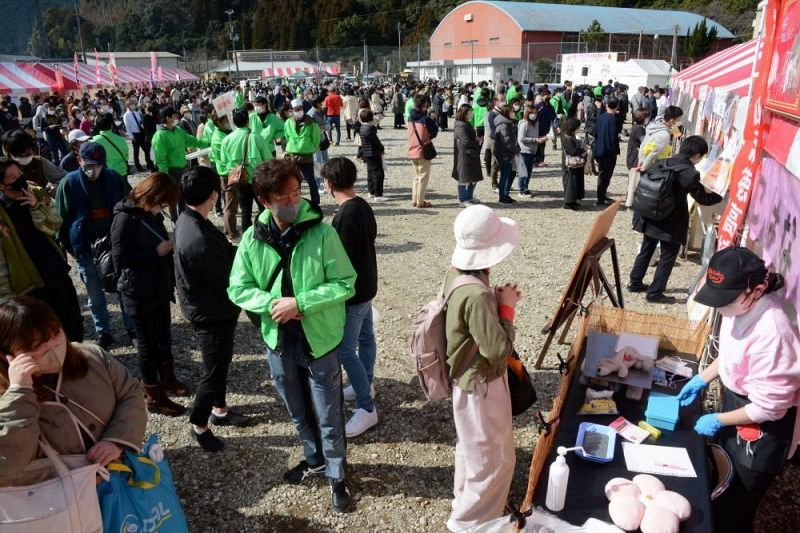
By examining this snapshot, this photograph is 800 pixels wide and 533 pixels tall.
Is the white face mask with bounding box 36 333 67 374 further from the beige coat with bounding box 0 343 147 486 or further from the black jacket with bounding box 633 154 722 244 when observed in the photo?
the black jacket with bounding box 633 154 722 244

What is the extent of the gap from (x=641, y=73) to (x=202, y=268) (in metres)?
27.6

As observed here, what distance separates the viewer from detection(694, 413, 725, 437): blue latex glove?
2463 mm

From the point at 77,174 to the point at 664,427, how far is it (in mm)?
4639

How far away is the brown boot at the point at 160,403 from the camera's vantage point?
395 centimetres

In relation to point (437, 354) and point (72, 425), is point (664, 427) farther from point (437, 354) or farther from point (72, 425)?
point (72, 425)

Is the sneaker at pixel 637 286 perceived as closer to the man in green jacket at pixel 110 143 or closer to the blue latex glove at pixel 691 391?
the blue latex glove at pixel 691 391

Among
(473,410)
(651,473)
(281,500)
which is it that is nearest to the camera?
(651,473)

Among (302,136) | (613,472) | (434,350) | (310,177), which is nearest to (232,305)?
(434,350)

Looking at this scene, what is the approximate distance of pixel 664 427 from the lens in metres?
2.66

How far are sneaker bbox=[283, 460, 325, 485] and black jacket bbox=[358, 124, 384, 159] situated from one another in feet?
21.2

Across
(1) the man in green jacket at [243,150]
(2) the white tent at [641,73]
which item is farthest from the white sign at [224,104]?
(2) the white tent at [641,73]

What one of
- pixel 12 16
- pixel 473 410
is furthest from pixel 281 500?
pixel 12 16

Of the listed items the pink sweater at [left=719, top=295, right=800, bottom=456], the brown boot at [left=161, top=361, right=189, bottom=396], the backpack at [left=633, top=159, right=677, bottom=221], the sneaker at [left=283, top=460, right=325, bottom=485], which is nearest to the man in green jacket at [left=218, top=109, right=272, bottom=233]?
the brown boot at [left=161, top=361, right=189, bottom=396]

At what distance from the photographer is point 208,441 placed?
3.57m
